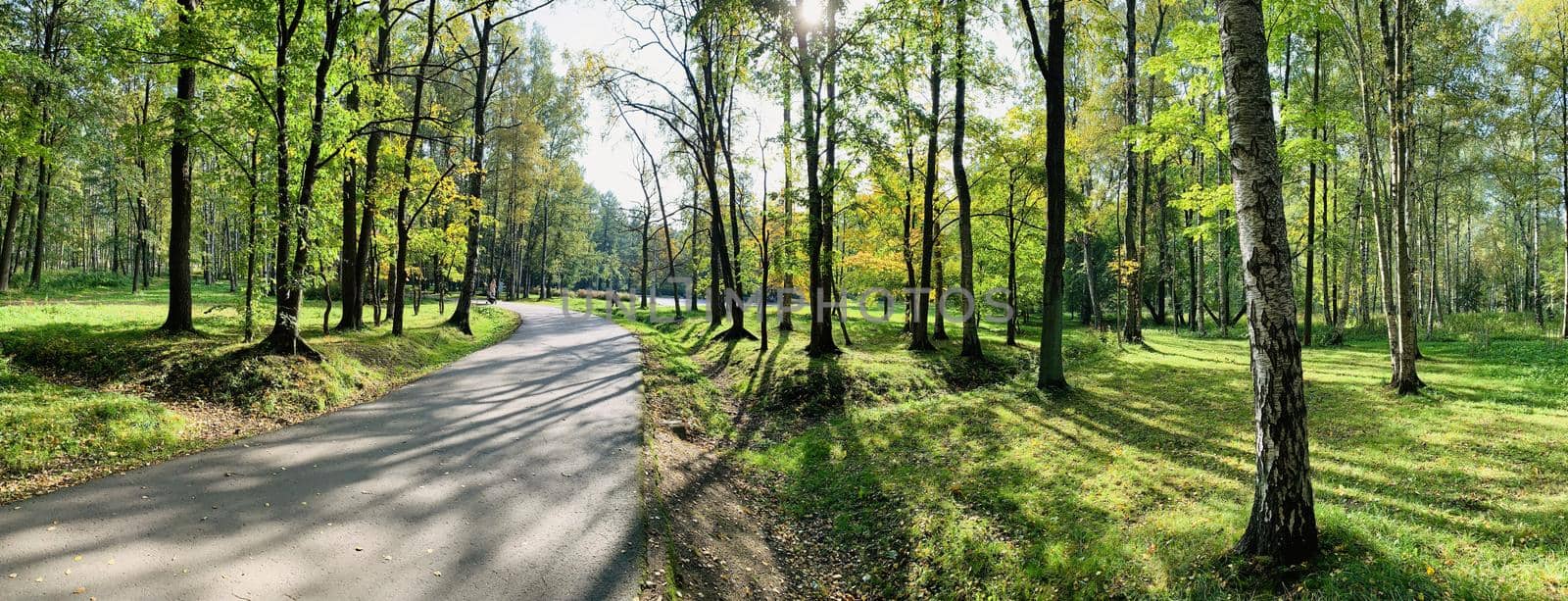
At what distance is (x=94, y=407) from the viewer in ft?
21.5

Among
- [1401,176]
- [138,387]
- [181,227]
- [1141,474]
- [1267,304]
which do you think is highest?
[1401,176]

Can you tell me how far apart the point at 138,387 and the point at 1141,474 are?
1209 centimetres

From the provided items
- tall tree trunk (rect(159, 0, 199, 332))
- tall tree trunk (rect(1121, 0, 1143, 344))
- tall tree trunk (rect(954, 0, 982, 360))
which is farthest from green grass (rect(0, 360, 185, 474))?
tall tree trunk (rect(1121, 0, 1143, 344))

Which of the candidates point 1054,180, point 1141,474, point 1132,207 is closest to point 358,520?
point 1141,474

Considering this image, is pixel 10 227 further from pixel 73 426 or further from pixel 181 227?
pixel 73 426

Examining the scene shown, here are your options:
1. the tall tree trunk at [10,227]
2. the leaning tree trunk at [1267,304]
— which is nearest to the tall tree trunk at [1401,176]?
the leaning tree trunk at [1267,304]

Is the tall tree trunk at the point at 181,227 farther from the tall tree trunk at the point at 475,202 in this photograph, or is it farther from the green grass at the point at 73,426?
the tall tree trunk at the point at 475,202

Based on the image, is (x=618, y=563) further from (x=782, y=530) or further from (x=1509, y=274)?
(x=1509, y=274)

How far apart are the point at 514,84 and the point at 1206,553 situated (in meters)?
31.4

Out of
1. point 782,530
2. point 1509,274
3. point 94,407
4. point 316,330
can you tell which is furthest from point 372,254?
point 1509,274

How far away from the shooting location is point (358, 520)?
489cm

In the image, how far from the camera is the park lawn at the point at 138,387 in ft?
19.1

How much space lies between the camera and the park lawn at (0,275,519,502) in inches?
229

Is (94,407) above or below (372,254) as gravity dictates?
below
